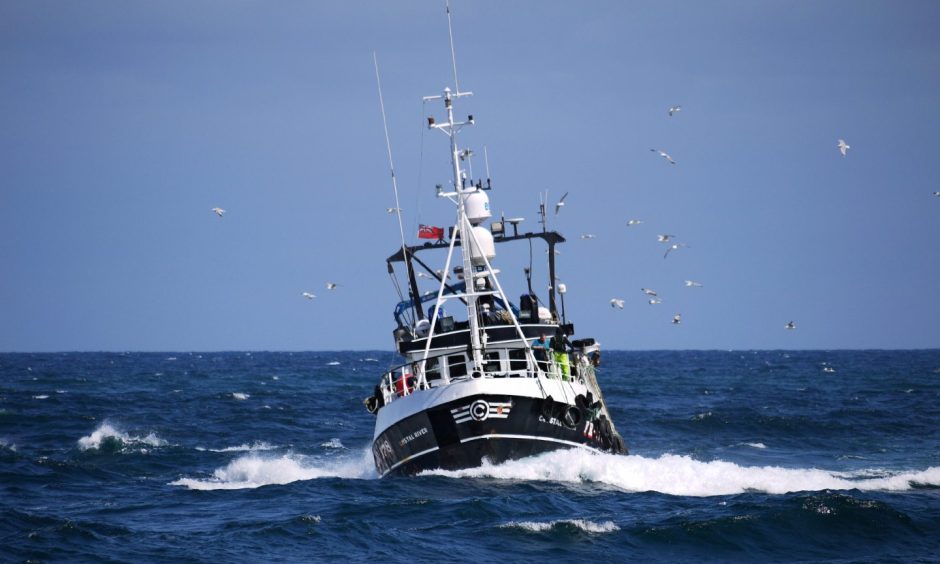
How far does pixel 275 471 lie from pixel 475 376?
1042 cm

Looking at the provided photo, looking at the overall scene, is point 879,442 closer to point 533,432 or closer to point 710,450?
point 710,450

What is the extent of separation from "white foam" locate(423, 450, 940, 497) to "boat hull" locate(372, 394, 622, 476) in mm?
302

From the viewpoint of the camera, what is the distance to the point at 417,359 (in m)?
32.1

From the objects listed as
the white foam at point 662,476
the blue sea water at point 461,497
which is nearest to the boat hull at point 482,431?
the white foam at point 662,476

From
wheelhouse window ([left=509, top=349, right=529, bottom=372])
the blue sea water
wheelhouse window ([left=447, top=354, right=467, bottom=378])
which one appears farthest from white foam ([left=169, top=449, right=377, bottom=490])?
wheelhouse window ([left=509, top=349, right=529, bottom=372])

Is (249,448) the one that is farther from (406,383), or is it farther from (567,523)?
(567,523)

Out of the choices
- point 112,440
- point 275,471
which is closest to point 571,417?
point 275,471

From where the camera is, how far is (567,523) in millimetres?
24266

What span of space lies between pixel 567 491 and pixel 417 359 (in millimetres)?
6107

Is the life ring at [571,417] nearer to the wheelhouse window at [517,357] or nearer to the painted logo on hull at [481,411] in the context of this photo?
the painted logo on hull at [481,411]

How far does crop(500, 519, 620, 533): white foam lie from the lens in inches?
943

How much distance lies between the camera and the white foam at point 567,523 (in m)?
24.0

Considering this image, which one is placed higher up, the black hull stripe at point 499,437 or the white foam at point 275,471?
the black hull stripe at point 499,437

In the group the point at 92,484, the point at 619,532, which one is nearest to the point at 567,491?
the point at 619,532
